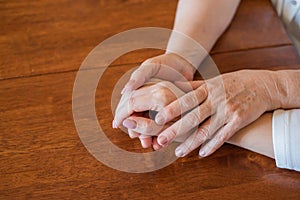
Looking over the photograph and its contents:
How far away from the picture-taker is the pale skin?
0.67 metres

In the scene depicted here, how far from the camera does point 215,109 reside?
2.27 ft

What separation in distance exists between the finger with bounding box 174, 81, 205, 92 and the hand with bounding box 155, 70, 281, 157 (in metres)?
0.02

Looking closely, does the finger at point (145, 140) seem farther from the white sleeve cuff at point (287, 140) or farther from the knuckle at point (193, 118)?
the white sleeve cuff at point (287, 140)

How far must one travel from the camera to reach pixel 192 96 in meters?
0.69

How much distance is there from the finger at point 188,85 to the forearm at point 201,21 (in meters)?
0.09

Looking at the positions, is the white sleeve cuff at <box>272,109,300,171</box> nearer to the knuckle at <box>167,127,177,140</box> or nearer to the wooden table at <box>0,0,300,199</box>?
the wooden table at <box>0,0,300,199</box>

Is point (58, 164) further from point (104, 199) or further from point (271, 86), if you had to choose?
point (271, 86)

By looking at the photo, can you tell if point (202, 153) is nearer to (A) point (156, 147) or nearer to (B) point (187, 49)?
(A) point (156, 147)

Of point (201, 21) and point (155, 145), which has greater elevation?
point (201, 21)

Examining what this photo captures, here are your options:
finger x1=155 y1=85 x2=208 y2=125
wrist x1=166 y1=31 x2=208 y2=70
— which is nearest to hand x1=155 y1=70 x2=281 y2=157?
finger x1=155 y1=85 x2=208 y2=125

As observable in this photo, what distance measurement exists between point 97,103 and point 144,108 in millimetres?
104

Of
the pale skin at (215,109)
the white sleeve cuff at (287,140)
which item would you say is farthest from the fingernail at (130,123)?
the white sleeve cuff at (287,140)

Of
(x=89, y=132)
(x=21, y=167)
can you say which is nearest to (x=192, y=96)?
(x=89, y=132)

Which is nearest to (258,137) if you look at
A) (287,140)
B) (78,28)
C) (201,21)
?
(287,140)
